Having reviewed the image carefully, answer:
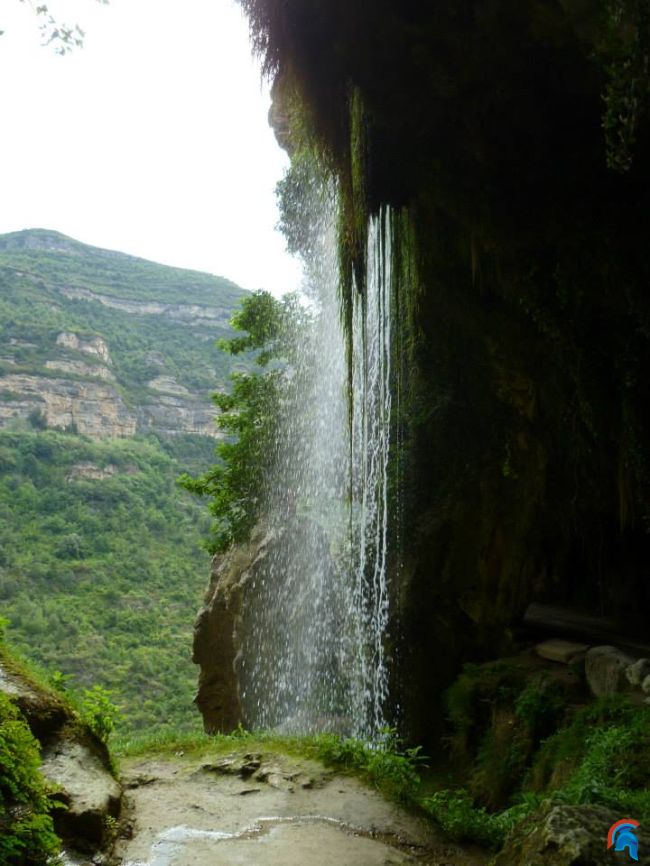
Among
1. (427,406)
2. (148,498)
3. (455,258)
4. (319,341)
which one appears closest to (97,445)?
(148,498)

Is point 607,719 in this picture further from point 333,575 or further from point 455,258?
point 333,575

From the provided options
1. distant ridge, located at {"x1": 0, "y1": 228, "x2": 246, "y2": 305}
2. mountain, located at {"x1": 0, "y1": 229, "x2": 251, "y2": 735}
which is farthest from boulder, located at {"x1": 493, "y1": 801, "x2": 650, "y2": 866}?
distant ridge, located at {"x1": 0, "y1": 228, "x2": 246, "y2": 305}

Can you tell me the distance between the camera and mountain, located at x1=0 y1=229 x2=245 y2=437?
182ft

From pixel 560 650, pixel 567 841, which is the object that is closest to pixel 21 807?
pixel 567 841

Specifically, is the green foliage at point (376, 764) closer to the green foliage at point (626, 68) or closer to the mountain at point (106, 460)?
the mountain at point (106, 460)

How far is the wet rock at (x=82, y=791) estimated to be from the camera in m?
3.90

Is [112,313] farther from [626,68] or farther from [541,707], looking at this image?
[626,68]

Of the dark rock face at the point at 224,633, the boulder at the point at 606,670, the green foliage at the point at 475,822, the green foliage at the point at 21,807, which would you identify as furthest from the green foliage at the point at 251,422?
the green foliage at the point at 21,807

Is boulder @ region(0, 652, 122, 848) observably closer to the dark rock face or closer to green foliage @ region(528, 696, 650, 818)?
green foliage @ region(528, 696, 650, 818)

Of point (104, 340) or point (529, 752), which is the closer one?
point (529, 752)

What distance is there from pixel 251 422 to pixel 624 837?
11.5 m

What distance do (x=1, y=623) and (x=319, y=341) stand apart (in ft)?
34.2

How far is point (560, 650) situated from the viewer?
827cm

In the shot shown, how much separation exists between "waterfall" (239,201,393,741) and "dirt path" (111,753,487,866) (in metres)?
3.95
